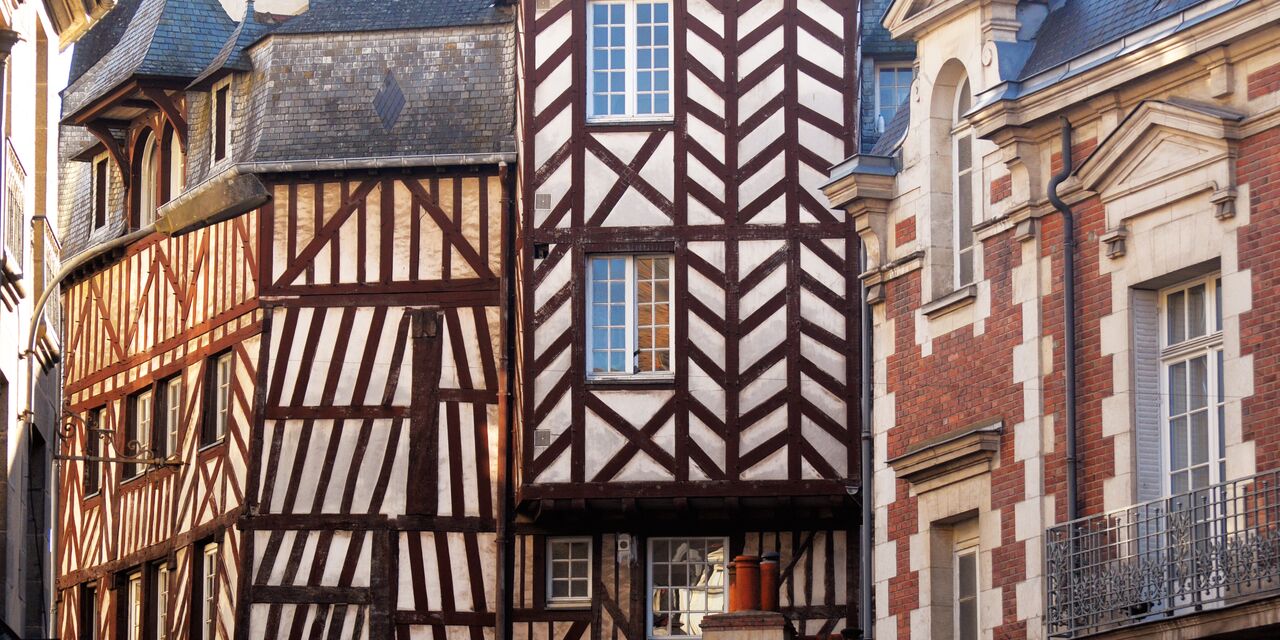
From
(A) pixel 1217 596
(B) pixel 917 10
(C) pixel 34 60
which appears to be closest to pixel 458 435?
(C) pixel 34 60

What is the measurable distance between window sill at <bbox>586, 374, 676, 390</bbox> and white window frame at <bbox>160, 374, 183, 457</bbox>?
595cm

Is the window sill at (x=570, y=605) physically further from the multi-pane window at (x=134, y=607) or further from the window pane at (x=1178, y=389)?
the window pane at (x=1178, y=389)

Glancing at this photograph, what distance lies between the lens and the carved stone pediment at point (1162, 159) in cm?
1739

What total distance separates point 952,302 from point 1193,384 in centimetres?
261

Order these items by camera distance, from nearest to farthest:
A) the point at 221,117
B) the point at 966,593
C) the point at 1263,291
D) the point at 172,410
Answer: the point at 1263,291 < the point at 966,593 < the point at 221,117 < the point at 172,410

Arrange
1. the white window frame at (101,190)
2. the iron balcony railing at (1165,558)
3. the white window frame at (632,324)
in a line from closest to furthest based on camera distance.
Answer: the iron balcony railing at (1165,558) → the white window frame at (632,324) → the white window frame at (101,190)

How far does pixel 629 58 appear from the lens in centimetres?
2778

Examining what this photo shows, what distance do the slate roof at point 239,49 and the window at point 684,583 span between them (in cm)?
709

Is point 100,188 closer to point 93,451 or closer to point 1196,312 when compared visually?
point 93,451

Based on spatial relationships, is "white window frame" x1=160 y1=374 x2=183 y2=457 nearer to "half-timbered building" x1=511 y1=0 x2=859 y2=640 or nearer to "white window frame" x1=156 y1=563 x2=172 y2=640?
"white window frame" x1=156 y1=563 x2=172 y2=640

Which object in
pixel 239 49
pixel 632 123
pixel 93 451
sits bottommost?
pixel 93 451

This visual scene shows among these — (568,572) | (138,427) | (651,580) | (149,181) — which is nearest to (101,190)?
(149,181)

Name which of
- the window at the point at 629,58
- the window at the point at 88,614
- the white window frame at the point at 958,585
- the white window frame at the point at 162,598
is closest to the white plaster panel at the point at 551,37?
the window at the point at 629,58

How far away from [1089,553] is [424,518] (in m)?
11.6
